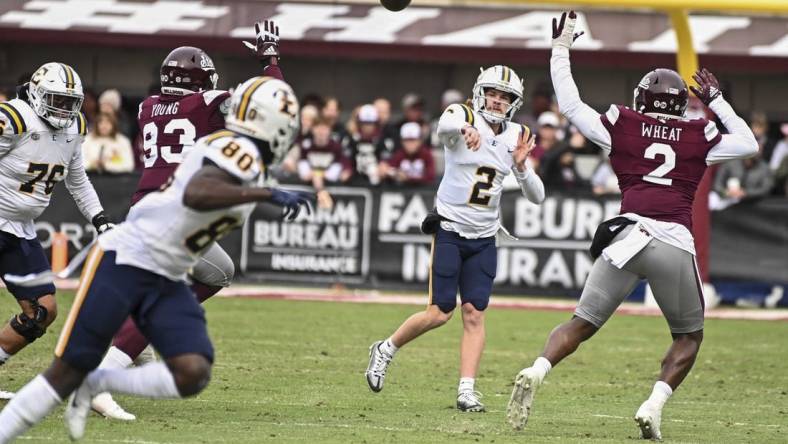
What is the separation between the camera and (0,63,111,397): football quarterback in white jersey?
8281 millimetres


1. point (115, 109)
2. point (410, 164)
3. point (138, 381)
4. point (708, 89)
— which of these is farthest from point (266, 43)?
point (115, 109)

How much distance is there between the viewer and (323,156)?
16.2 metres

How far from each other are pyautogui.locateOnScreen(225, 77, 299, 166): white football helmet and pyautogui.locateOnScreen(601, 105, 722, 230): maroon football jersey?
7.47 feet

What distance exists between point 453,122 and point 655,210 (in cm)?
141

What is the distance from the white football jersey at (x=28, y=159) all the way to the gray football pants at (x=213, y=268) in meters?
0.98

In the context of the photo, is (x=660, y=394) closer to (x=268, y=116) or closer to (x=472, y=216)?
(x=472, y=216)

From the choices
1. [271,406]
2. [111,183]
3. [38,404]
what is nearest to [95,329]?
[38,404]

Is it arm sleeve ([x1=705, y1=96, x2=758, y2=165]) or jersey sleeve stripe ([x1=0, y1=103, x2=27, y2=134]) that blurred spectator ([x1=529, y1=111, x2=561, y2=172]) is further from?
jersey sleeve stripe ([x1=0, y1=103, x2=27, y2=134])

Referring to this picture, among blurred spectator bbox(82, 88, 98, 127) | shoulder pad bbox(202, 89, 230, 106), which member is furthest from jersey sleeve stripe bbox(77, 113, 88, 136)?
blurred spectator bbox(82, 88, 98, 127)

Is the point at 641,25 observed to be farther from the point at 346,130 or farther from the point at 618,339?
the point at 618,339

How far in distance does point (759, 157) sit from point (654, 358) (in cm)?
558

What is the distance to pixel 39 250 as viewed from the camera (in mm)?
8656

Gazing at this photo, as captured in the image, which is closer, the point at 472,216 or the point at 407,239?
the point at 472,216

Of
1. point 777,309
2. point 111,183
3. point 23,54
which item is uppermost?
point 23,54
